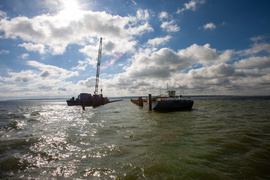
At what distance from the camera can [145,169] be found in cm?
417

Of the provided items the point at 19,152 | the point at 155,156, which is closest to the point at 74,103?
the point at 19,152

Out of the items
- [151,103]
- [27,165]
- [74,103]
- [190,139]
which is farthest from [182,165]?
[74,103]

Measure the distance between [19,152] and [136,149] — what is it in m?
5.63

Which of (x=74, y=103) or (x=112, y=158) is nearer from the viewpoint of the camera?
(x=112, y=158)

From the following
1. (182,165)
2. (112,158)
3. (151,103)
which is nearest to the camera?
(182,165)

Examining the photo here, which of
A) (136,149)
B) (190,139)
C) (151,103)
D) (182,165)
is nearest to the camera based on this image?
(182,165)

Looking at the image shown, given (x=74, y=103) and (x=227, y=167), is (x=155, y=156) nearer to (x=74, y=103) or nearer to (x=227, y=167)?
(x=227, y=167)

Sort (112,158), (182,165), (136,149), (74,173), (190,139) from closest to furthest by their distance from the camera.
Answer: (74,173), (182,165), (112,158), (136,149), (190,139)

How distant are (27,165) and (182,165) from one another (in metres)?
5.76

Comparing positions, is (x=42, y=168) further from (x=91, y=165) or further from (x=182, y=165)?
(x=182, y=165)

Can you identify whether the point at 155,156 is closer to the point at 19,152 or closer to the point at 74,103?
the point at 19,152

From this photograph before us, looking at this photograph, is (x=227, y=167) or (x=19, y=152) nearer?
(x=227, y=167)

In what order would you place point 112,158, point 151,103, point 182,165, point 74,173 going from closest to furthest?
point 74,173
point 182,165
point 112,158
point 151,103

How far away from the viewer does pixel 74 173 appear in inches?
161
